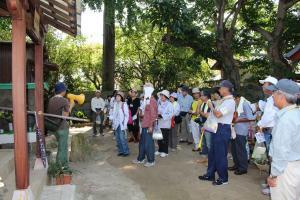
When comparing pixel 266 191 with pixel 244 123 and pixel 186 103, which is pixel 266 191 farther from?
pixel 186 103

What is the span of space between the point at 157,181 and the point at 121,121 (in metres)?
2.92

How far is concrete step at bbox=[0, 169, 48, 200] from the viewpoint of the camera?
5.49 m

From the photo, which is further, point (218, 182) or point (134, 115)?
point (134, 115)

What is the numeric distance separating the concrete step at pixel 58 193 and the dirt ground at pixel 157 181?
0.53 metres

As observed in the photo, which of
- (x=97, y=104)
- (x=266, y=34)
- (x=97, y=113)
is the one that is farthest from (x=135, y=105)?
(x=266, y=34)

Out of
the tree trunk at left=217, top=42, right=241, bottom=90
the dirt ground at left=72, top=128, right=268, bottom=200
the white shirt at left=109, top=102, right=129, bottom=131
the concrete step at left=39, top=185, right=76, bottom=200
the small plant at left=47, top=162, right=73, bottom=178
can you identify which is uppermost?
the tree trunk at left=217, top=42, right=241, bottom=90

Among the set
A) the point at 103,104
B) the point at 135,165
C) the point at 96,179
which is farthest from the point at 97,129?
the point at 96,179

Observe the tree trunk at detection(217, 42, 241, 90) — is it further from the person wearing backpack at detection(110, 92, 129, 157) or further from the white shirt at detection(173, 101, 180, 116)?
the person wearing backpack at detection(110, 92, 129, 157)

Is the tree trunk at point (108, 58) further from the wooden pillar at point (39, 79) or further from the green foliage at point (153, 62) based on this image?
the wooden pillar at point (39, 79)

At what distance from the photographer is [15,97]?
496cm

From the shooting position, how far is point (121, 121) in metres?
10.6

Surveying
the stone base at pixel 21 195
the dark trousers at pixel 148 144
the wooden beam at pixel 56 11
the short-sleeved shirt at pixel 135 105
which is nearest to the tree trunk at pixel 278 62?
the short-sleeved shirt at pixel 135 105

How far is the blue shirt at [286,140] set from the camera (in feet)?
12.9

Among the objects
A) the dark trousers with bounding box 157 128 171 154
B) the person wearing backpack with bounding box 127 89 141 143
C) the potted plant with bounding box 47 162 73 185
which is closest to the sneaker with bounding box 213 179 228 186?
the potted plant with bounding box 47 162 73 185
